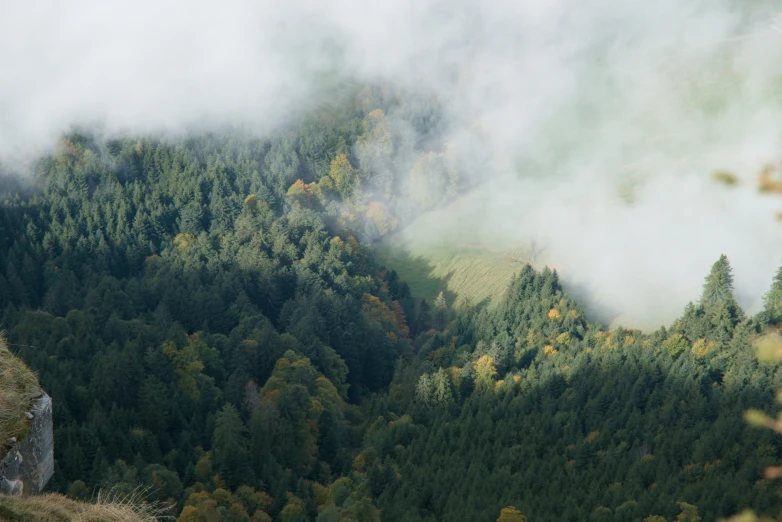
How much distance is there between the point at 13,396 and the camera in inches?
963

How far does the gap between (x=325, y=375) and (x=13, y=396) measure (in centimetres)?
11285

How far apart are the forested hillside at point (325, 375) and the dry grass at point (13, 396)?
40531 millimetres

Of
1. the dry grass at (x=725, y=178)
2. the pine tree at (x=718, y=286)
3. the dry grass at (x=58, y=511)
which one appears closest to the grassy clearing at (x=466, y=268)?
the pine tree at (x=718, y=286)

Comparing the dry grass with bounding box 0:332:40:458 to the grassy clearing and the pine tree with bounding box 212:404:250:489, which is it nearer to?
the pine tree with bounding box 212:404:250:489

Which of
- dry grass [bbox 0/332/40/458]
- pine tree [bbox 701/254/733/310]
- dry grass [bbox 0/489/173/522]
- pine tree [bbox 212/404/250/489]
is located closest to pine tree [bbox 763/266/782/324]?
pine tree [bbox 701/254/733/310]

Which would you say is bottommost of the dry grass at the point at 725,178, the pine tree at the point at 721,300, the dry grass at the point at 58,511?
the dry grass at the point at 58,511

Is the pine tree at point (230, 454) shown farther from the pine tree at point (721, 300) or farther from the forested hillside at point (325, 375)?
the pine tree at point (721, 300)

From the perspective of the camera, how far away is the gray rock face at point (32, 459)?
76.4 ft

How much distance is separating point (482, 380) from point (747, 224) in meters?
87.6

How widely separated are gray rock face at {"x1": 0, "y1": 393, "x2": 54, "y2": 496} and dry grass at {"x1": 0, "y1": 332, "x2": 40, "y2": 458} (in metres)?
0.27

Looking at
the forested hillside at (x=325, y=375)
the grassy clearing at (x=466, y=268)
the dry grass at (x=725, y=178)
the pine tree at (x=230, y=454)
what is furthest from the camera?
the grassy clearing at (x=466, y=268)

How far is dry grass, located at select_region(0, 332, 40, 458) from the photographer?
2356 cm

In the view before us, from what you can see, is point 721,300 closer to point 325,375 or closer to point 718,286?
point 718,286

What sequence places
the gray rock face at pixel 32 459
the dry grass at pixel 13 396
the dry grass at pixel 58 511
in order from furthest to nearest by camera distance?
1. the dry grass at pixel 13 396
2. the gray rock face at pixel 32 459
3. the dry grass at pixel 58 511
